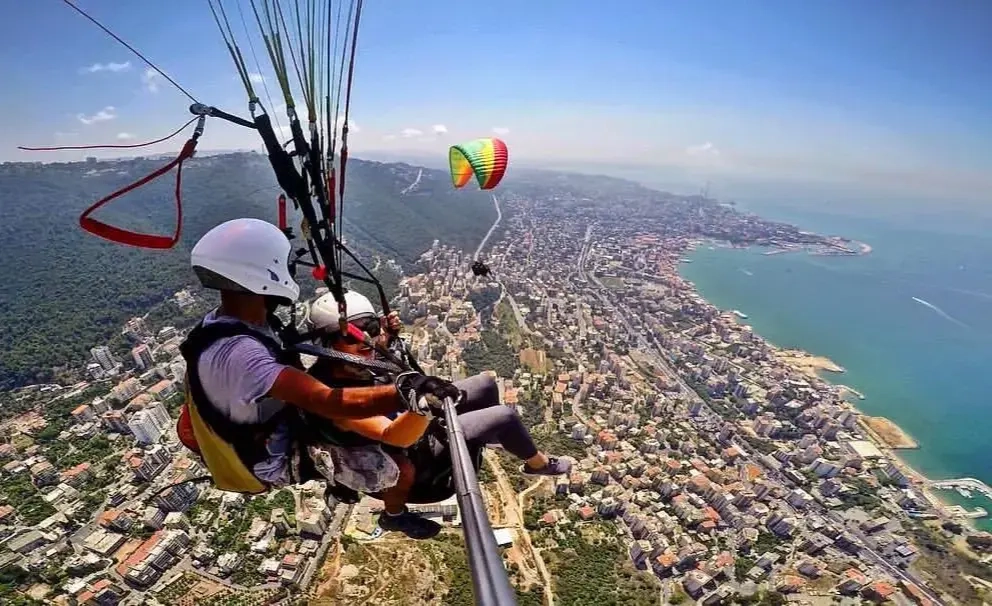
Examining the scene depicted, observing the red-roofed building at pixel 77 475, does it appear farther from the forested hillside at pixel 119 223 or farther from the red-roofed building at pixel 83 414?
the forested hillside at pixel 119 223

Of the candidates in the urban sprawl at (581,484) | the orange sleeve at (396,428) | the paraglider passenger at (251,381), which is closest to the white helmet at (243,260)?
the paraglider passenger at (251,381)

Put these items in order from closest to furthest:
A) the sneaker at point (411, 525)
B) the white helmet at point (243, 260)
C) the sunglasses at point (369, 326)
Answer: the white helmet at point (243, 260), the sunglasses at point (369, 326), the sneaker at point (411, 525)

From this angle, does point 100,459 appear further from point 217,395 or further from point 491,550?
point 491,550

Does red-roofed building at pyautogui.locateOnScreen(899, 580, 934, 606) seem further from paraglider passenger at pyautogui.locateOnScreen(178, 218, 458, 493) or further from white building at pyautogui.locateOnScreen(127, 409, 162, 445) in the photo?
white building at pyautogui.locateOnScreen(127, 409, 162, 445)

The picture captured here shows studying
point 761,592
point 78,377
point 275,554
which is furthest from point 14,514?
point 761,592

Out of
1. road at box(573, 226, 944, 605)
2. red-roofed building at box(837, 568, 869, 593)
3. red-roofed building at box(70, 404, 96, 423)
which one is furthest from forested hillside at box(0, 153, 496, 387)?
red-roofed building at box(837, 568, 869, 593)

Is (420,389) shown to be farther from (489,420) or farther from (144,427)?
(144,427)

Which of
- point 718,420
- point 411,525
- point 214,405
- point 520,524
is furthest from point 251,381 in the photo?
point 718,420
